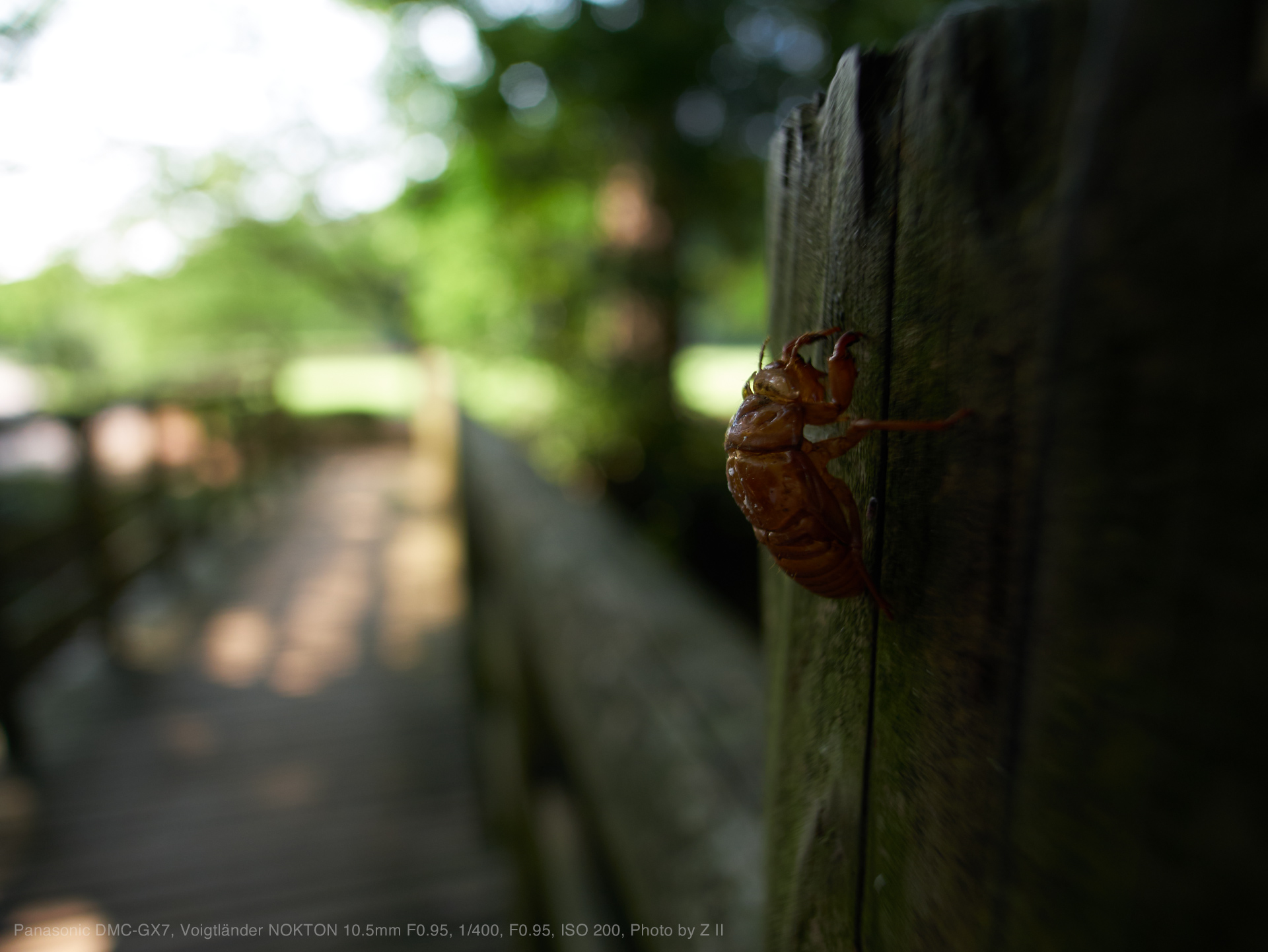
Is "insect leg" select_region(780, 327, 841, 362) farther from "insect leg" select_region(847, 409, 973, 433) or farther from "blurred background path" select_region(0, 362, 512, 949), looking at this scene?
"blurred background path" select_region(0, 362, 512, 949)

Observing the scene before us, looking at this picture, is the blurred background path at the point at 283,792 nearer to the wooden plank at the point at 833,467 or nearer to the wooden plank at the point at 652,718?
the wooden plank at the point at 652,718

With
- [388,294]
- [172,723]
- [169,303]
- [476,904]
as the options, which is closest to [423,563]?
[172,723]

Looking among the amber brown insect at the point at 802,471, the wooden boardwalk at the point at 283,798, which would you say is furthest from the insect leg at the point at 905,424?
the wooden boardwalk at the point at 283,798

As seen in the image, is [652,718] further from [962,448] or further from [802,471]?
[962,448]

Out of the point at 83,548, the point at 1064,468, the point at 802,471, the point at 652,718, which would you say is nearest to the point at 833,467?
the point at 802,471

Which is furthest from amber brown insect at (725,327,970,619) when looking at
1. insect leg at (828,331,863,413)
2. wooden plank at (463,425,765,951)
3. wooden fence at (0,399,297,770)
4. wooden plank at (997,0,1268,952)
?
wooden fence at (0,399,297,770)

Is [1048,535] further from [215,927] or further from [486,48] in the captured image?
[486,48]
